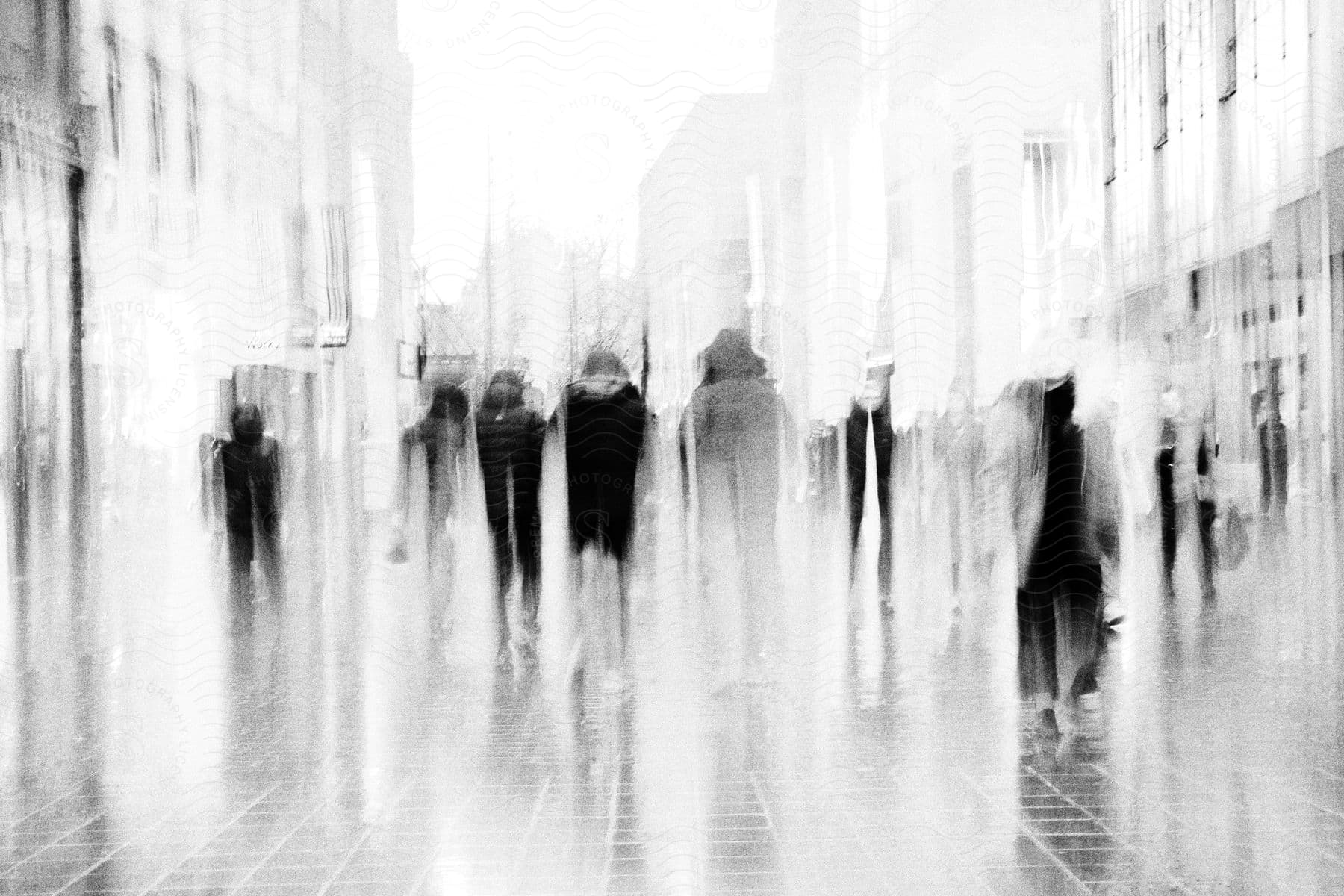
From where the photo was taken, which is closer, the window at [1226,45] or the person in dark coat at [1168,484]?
the person in dark coat at [1168,484]

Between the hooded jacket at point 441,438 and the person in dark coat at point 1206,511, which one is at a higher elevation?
the hooded jacket at point 441,438

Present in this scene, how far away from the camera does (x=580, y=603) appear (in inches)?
283

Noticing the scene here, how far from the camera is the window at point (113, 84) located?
7387 mm

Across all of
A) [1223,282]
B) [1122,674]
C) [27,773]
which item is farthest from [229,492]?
[1223,282]

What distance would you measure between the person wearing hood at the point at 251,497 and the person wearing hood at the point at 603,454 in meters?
1.72

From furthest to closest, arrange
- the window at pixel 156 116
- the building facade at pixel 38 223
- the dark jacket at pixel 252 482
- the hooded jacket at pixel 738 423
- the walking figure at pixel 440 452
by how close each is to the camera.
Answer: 1. the walking figure at pixel 440 452
2. the dark jacket at pixel 252 482
3. the building facade at pixel 38 223
4. the window at pixel 156 116
5. the hooded jacket at pixel 738 423

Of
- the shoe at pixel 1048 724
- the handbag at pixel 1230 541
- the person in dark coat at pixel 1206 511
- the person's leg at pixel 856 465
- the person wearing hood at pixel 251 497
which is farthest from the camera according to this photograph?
the handbag at pixel 1230 541

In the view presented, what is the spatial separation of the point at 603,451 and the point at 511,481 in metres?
0.91

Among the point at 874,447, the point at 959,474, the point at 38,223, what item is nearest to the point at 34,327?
the point at 38,223

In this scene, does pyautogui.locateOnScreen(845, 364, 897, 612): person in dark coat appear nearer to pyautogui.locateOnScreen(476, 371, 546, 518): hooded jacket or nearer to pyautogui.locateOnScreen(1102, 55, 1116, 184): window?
pyautogui.locateOnScreen(1102, 55, 1116, 184): window

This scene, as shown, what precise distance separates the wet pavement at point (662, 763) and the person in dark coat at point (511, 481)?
493 millimetres

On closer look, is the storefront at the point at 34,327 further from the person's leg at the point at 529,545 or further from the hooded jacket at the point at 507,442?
the person's leg at the point at 529,545

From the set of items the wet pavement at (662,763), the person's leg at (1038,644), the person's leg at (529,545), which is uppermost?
the person's leg at (529,545)

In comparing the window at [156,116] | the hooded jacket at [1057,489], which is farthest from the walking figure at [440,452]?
the hooded jacket at [1057,489]
